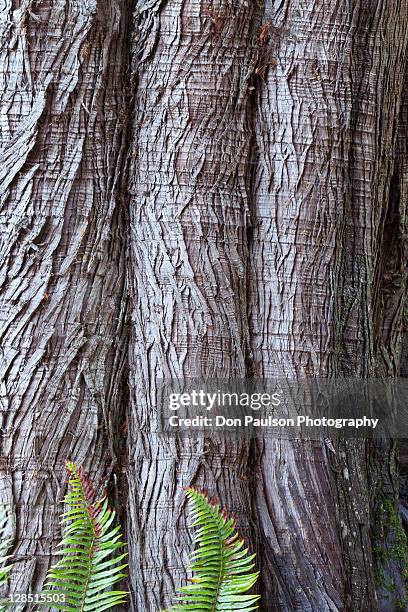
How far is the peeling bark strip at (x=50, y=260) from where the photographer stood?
7.96 ft

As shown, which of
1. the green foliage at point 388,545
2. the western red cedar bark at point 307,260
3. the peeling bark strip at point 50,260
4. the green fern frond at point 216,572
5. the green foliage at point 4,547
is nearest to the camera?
the green fern frond at point 216,572

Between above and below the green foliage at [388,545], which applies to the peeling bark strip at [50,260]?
above

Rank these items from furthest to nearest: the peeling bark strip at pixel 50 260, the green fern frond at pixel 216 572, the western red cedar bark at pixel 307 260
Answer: the western red cedar bark at pixel 307 260 < the peeling bark strip at pixel 50 260 < the green fern frond at pixel 216 572

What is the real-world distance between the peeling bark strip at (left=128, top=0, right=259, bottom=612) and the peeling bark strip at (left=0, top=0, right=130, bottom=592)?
137 mm

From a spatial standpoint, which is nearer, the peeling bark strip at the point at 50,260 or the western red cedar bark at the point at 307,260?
the peeling bark strip at the point at 50,260

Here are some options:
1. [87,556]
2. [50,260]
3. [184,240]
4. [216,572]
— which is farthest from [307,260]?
[87,556]

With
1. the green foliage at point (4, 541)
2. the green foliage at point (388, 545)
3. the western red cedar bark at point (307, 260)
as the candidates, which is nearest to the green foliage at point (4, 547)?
the green foliage at point (4, 541)

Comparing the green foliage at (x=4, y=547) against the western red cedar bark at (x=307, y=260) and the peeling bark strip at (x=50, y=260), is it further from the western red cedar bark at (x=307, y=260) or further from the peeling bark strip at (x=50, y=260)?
the western red cedar bark at (x=307, y=260)

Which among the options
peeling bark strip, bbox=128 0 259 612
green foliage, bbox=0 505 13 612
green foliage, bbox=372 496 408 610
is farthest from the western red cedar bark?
green foliage, bbox=0 505 13 612

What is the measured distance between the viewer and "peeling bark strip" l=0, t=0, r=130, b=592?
95.5 inches

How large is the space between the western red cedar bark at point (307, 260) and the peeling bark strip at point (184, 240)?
100 millimetres

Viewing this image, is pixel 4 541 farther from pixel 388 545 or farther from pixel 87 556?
pixel 388 545

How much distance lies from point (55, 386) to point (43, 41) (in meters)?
1.16

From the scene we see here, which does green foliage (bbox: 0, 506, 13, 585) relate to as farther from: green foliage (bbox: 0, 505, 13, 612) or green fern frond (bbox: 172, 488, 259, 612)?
green fern frond (bbox: 172, 488, 259, 612)
